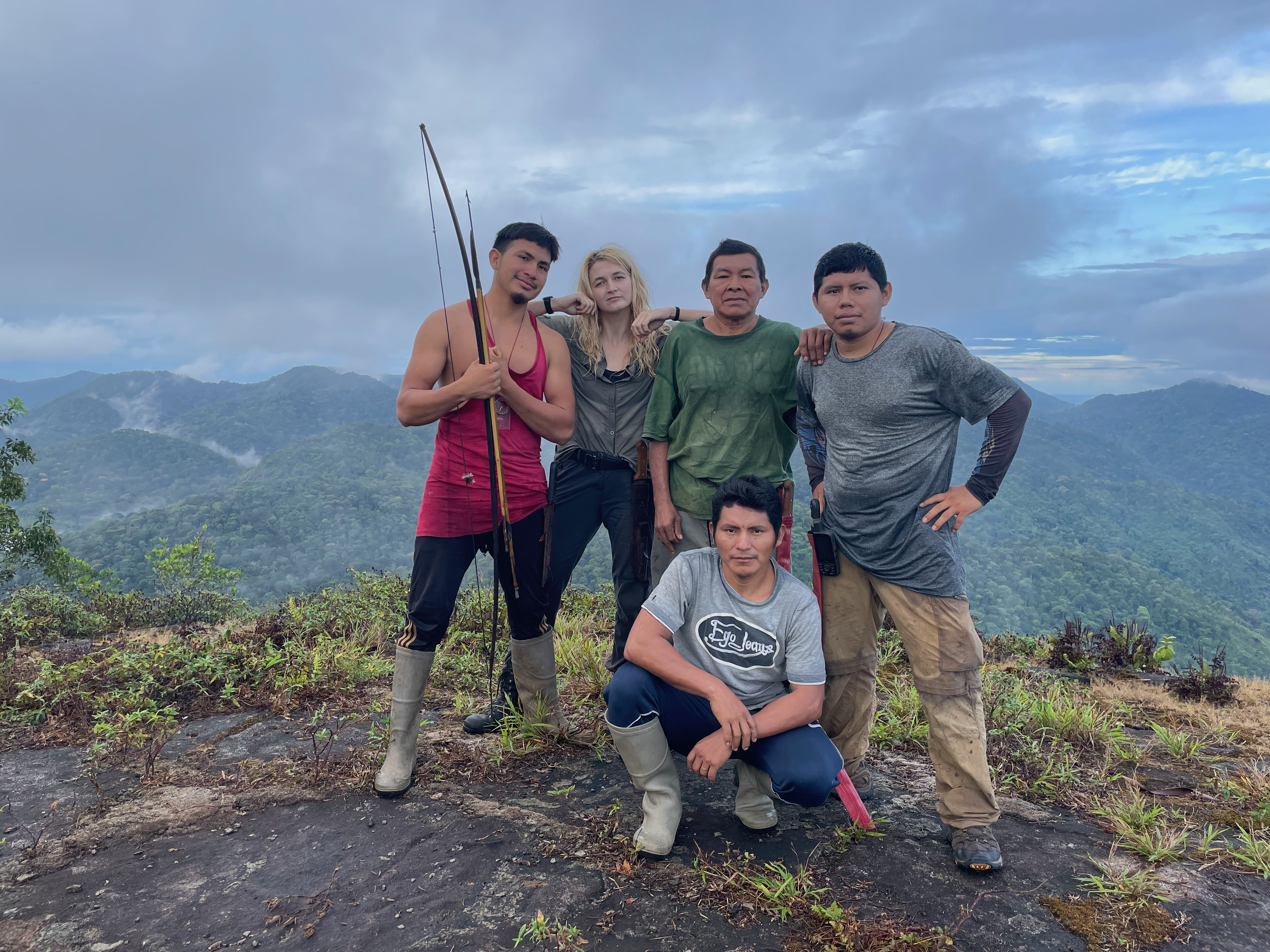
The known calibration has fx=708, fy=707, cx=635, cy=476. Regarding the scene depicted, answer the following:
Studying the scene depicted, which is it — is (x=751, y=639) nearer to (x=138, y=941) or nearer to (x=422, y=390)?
(x=422, y=390)

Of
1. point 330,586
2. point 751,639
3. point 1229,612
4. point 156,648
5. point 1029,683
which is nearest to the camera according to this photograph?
point 751,639

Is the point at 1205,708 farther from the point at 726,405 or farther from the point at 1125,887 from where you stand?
the point at 726,405

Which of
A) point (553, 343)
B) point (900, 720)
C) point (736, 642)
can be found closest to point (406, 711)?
point (736, 642)

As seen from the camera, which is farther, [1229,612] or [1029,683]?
[1229,612]

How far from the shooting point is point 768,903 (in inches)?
104

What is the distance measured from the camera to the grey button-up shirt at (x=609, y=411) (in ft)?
12.9

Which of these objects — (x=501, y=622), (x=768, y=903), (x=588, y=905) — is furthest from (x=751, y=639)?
(x=501, y=622)

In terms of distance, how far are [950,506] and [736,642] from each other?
107 centimetres

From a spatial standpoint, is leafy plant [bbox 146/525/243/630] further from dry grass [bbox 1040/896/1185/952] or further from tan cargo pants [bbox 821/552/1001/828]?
dry grass [bbox 1040/896/1185/952]

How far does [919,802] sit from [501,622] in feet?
14.1

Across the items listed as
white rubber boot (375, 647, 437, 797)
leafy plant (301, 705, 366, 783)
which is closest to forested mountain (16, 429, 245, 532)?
leafy plant (301, 705, 366, 783)

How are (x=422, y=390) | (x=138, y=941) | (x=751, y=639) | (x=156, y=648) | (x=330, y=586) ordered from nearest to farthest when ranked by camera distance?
(x=138, y=941), (x=751, y=639), (x=422, y=390), (x=156, y=648), (x=330, y=586)

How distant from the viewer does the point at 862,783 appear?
3.57 meters

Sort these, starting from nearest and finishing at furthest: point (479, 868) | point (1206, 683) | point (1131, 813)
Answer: point (479, 868) < point (1131, 813) < point (1206, 683)
